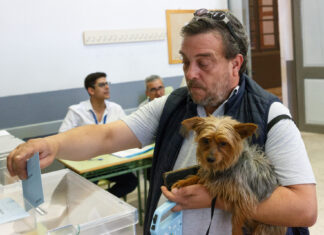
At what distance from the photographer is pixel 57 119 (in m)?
4.98

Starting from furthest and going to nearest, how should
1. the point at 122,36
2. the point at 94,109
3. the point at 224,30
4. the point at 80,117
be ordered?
the point at 122,36
the point at 94,109
the point at 80,117
the point at 224,30

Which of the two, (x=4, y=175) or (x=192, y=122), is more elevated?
(x=192, y=122)

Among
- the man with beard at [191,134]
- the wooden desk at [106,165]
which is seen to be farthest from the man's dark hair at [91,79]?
the man with beard at [191,134]

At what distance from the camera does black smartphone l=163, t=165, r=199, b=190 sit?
4.42 ft

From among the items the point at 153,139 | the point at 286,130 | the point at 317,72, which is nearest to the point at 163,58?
the point at 317,72

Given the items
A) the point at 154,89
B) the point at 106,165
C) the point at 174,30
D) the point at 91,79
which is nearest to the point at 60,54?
the point at 91,79

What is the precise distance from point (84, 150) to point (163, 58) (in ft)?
14.7

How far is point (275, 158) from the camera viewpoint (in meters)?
1.29

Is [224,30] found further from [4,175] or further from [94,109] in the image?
[94,109]

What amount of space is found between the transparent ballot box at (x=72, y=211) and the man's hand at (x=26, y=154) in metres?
0.12

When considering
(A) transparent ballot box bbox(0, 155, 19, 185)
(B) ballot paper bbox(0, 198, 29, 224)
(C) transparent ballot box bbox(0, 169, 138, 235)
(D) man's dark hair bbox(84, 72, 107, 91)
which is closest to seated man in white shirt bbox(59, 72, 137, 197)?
(D) man's dark hair bbox(84, 72, 107, 91)

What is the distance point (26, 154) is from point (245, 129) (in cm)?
74

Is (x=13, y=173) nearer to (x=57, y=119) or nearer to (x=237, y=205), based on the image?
(x=237, y=205)

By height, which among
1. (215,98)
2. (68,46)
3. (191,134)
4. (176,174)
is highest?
(68,46)
